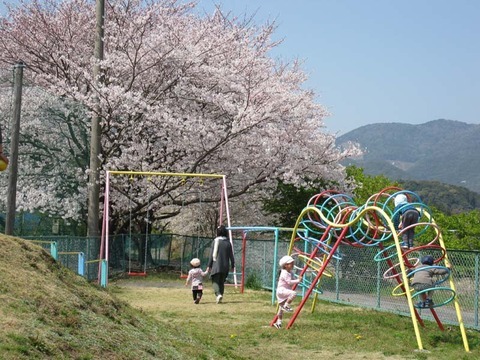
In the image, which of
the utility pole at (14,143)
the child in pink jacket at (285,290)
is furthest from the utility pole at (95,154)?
the child in pink jacket at (285,290)

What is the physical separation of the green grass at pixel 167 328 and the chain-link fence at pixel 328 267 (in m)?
0.53

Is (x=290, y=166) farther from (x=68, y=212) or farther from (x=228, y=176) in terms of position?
(x=68, y=212)

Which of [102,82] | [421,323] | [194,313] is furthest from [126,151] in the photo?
[421,323]

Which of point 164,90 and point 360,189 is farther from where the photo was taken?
point 360,189

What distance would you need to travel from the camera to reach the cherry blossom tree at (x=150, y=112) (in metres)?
24.1

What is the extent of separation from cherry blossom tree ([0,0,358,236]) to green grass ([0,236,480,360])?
7751 millimetres

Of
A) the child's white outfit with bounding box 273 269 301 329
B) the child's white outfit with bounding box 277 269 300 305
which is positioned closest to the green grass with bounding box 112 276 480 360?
the child's white outfit with bounding box 273 269 301 329

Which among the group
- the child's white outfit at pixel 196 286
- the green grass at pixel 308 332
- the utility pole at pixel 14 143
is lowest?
the green grass at pixel 308 332

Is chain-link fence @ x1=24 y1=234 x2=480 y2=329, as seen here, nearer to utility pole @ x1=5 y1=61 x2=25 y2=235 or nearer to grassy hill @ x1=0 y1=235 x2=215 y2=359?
utility pole @ x1=5 y1=61 x2=25 y2=235

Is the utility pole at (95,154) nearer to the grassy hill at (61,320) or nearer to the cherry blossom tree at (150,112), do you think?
the cherry blossom tree at (150,112)

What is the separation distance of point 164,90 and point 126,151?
7.56 feet

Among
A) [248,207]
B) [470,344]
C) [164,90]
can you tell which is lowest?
[470,344]

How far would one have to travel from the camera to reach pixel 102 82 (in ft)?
80.6

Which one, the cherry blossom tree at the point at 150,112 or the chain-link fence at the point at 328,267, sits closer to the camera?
the chain-link fence at the point at 328,267
